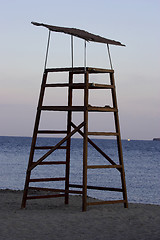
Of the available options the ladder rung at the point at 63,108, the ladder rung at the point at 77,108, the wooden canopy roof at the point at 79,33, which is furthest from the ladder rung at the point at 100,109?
the wooden canopy roof at the point at 79,33

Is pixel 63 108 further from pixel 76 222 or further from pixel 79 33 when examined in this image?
pixel 76 222

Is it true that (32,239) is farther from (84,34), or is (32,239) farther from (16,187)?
(16,187)

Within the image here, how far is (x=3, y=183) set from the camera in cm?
3086

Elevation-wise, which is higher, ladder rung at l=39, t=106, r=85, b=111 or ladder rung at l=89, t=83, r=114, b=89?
ladder rung at l=89, t=83, r=114, b=89

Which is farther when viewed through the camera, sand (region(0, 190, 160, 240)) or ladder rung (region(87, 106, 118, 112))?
ladder rung (region(87, 106, 118, 112))

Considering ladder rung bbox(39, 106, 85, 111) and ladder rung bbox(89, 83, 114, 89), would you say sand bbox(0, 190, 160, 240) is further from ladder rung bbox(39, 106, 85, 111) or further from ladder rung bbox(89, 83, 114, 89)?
ladder rung bbox(89, 83, 114, 89)

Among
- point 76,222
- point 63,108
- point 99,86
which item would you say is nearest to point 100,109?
point 99,86

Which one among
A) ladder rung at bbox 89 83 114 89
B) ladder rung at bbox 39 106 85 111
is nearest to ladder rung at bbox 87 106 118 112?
ladder rung at bbox 39 106 85 111

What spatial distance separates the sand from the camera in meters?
10.7

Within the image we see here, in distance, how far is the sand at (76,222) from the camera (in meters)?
10.7

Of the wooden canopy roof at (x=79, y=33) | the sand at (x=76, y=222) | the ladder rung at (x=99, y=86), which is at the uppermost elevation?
the wooden canopy roof at (x=79, y=33)

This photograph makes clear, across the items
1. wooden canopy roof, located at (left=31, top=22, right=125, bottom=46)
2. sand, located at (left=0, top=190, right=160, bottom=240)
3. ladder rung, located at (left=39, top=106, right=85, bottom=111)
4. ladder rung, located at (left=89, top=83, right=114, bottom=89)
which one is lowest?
sand, located at (left=0, top=190, right=160, bottom=240)

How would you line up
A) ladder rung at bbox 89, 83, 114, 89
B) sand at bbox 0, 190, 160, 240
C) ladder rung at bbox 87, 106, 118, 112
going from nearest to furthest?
sand at bbox 0, 190, 160, 240
ladder rung at bbox 87, 106, 118, 112
ladder rung at bbox 89, 83, 114, 89

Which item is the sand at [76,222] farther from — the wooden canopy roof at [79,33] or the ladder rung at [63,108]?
the wooden canopy roof at [79,33]
